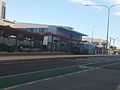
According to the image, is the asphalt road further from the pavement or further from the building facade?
the building facade

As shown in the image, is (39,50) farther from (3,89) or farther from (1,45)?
(3,89)

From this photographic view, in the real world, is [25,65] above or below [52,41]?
below

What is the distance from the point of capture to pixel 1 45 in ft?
215

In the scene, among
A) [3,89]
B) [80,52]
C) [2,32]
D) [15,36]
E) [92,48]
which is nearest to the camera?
[3,89]

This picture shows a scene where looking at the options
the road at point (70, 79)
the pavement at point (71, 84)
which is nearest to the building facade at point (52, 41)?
the road at point (70, 79)

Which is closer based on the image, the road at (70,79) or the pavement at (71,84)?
the pavement at (71,84)

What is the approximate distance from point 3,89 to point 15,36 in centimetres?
5477

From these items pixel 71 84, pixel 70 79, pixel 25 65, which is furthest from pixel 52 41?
pixel 71 84

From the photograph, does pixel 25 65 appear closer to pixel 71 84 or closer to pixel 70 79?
pixel 70 79

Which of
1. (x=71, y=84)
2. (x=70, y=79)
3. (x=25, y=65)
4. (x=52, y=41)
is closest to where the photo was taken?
(x=71, y=84)

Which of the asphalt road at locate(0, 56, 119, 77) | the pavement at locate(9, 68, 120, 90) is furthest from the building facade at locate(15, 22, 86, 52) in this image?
the pavement at locate(9, 68, 120, 90)

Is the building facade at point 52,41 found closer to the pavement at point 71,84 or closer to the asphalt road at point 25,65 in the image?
the asphalt road at point 25,65

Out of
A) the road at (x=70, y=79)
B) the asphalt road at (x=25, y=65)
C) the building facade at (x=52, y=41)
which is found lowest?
the road at (x=70, y=79)

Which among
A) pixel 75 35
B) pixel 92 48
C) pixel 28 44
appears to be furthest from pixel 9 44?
pixel 75 35
